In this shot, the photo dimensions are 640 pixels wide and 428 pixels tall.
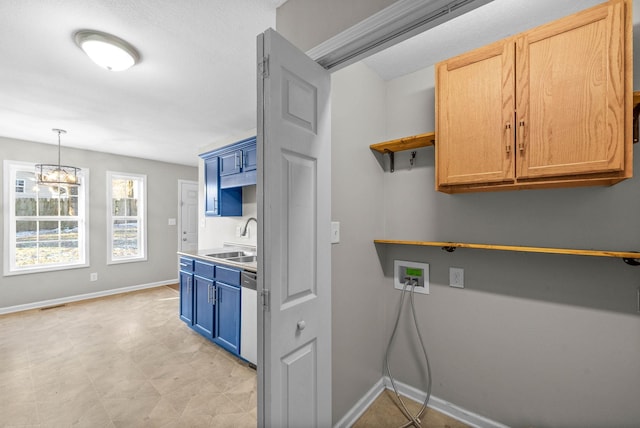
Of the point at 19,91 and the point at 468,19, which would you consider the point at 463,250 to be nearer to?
the point at 468,19

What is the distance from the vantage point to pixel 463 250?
1779mm

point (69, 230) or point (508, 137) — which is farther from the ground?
point (508, 137)

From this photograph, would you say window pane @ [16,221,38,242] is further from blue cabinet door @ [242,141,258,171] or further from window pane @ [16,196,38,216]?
blue cabinet door @ [242,141,258,171]

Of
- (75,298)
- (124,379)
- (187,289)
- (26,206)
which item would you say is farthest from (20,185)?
(124,379)

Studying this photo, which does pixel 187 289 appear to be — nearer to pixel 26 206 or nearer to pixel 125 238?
pixel 125 238

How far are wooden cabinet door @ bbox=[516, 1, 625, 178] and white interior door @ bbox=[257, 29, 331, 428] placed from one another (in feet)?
3.17

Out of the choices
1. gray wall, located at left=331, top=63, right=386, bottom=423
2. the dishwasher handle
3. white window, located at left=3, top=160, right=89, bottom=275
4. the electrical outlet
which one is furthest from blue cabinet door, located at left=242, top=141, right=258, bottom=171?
white window, located at left=3, top=160, right=89, bottom=275

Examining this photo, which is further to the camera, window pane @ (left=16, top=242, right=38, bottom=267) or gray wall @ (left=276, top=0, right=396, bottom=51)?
window pane @ (left=16, top=242, right=38, bottom=267)

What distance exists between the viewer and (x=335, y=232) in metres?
1.59

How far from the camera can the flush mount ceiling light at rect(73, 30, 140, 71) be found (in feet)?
5.48

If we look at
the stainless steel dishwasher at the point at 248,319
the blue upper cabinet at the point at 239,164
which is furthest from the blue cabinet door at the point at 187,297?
the blue upper cabinet at the point at 239,164

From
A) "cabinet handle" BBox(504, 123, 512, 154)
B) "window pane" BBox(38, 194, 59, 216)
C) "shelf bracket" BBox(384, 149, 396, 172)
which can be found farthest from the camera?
"window pane" BBox(38, 194, 59, 216)

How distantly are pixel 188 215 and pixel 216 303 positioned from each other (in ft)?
11.7

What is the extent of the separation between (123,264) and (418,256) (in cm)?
515
